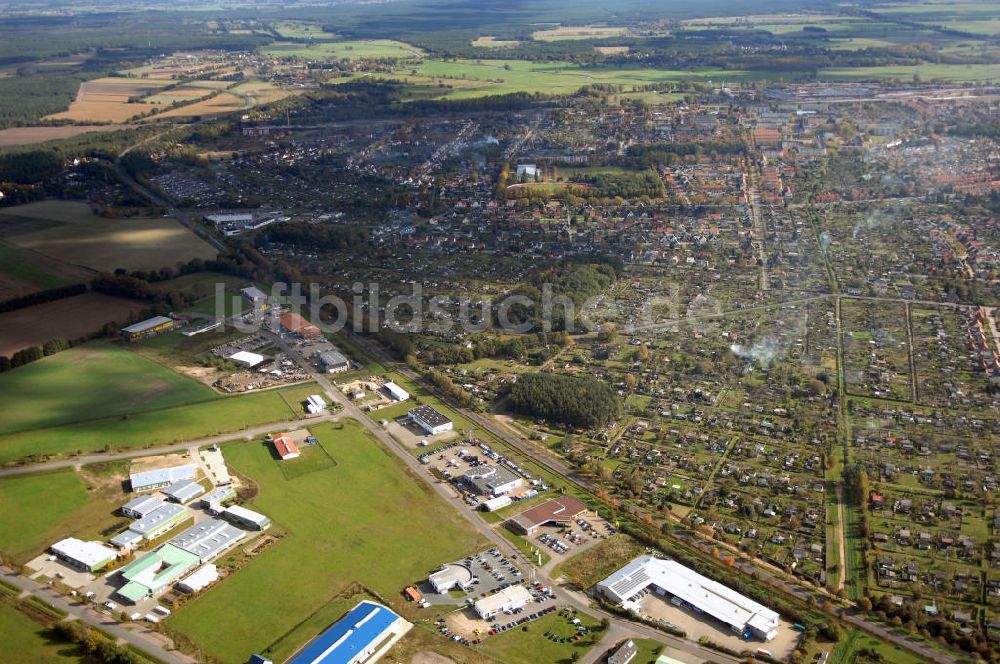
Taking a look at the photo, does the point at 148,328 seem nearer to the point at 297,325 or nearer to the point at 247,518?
the point at 297,325

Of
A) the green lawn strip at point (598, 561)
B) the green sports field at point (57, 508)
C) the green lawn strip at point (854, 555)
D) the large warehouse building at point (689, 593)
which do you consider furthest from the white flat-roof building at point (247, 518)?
the green lawn strip at point (854, 555)

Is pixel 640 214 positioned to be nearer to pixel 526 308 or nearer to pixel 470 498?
pixel 526 308

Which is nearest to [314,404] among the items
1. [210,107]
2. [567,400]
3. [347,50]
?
[567,400]

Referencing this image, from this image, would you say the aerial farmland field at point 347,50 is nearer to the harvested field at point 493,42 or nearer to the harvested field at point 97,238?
the harvested field at point 493,42

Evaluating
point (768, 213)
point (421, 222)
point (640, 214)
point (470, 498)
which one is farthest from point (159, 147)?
point (470, 498)

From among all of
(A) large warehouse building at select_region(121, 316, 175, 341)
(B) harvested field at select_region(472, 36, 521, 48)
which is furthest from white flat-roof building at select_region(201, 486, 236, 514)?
(B) harvested field at select_region(472, 36, 521, 48)
